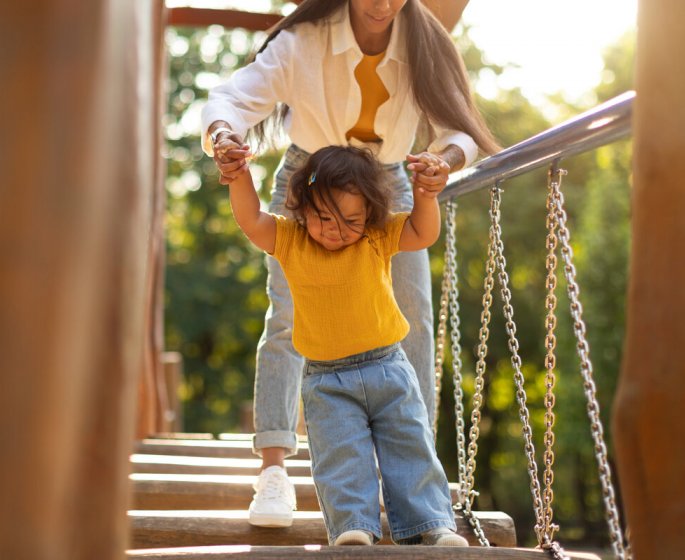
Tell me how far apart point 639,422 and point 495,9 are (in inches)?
686

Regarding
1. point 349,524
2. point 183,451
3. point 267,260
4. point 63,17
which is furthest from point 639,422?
point 183,451

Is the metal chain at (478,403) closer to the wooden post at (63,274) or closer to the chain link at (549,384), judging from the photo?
the chain link at (549,384)

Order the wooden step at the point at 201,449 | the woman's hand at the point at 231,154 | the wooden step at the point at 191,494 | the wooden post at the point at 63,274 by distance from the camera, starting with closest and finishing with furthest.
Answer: the wooden post at the point at 63,274
the woman's hand at the point at 231,154
the wooden step at the point at 191,494
the wooden step at the point at 201,449

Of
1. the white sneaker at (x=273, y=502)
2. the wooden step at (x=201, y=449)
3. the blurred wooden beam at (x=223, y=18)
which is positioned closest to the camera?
the white sneaker at (x=273, y=502)

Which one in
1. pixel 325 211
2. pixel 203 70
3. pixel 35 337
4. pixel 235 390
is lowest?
pixel 235 390

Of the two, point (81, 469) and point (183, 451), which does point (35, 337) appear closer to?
point (81, 469)

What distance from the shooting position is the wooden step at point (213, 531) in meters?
2.59

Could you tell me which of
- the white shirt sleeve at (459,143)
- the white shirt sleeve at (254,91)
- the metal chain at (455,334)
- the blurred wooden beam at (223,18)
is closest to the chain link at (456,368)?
the metal chain at (455,334)

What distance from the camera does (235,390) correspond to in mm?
20312

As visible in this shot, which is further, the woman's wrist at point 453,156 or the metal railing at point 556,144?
the woman's wrist at point 453,156

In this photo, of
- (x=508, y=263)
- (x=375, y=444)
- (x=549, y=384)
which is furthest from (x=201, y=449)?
(x=508, y=263)

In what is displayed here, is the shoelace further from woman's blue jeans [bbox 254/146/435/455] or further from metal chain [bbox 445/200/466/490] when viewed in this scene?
metal chain [bbox 445/200/466/490]

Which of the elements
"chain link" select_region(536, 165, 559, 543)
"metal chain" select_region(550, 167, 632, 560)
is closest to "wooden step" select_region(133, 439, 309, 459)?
"chain link" select_region(536, 165, 559, 543)

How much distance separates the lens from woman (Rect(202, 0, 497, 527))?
2600 millimetres
